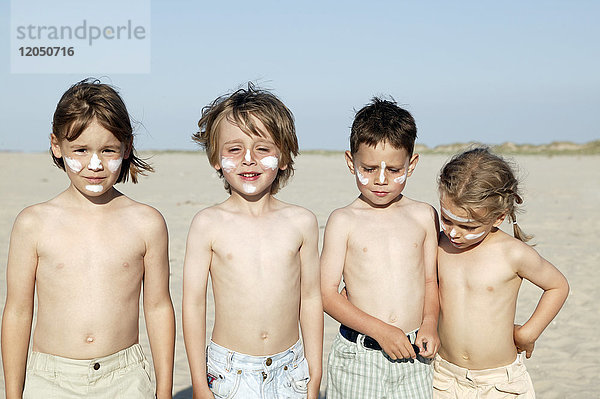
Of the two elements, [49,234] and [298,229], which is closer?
[49,234]

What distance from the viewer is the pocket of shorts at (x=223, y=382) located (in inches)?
120

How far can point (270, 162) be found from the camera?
126 inches

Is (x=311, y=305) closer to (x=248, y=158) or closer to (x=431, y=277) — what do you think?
(x=431, y=277)

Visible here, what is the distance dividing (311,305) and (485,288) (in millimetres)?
916

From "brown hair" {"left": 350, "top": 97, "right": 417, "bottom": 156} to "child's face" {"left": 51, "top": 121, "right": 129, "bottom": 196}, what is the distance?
123 cm

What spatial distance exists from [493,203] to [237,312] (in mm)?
1390

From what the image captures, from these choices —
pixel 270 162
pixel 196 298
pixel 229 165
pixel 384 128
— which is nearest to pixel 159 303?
pixel 196 298

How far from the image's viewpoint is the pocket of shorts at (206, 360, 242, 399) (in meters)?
3.04

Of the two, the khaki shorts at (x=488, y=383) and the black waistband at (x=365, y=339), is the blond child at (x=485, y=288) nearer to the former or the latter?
the khaki shorts at (x=488, y=383)

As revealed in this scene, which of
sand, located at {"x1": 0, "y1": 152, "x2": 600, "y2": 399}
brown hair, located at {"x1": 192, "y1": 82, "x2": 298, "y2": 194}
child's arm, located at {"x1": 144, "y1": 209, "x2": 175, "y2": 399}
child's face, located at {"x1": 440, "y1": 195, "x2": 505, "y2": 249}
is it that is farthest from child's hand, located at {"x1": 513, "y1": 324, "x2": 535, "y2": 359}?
child's arm, located at {"x1": 144, "y1": 209, "x2": 175, "y2": 399}

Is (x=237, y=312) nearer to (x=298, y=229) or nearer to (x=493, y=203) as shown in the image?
(x=298, y=229)

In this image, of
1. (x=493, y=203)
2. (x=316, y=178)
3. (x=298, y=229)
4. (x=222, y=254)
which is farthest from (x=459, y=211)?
(x=316, y=178)

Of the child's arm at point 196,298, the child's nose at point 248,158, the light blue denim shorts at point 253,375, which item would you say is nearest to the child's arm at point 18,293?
the child's arm at point 196,298

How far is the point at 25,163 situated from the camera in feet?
96.9
